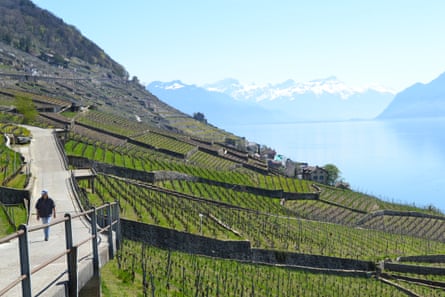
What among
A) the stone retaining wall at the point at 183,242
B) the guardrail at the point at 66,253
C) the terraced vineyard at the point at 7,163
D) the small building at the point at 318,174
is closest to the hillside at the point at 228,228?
the stone retaining wall at the point at 183,242

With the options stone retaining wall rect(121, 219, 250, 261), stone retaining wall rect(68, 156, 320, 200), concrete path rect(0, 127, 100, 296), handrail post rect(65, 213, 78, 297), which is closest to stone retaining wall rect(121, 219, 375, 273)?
stone retaining wall rect(121, 219, 250, 261)

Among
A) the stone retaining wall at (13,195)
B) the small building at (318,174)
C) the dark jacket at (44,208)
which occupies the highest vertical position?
the dark jacket at (44,208)

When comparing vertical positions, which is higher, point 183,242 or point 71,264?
point 71,264

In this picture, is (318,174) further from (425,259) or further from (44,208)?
(44,208)

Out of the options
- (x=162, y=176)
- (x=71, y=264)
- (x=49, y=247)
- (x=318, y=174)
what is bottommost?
(x=318, y=174)

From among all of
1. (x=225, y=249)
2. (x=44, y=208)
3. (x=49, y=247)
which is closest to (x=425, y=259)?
(x=225, y=249)

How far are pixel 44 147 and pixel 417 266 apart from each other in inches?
1660

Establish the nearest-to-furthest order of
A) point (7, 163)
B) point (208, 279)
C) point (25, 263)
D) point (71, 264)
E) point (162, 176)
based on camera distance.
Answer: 1. point (25, 263)
2. point (71, 264)
3. point (208, 279)
4. point (7, 163)
5. point (162, 176)

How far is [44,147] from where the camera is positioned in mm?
53000

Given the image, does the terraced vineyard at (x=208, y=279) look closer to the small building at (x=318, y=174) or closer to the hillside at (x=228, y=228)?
the hillside at (x=228, y=228)

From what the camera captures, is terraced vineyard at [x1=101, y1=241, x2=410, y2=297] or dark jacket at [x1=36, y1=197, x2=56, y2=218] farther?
terraced vineyard at [x1=101, y1=241, x2=410, y2=297]

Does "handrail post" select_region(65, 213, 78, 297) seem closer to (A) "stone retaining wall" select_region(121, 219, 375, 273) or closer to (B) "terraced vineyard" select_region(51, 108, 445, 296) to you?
(B) "terraced vineyard" select_region(51, 108, 445, 296)

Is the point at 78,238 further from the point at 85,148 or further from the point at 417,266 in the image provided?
the point at 85,148

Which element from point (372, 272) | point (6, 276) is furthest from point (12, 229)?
point (372, 272)
